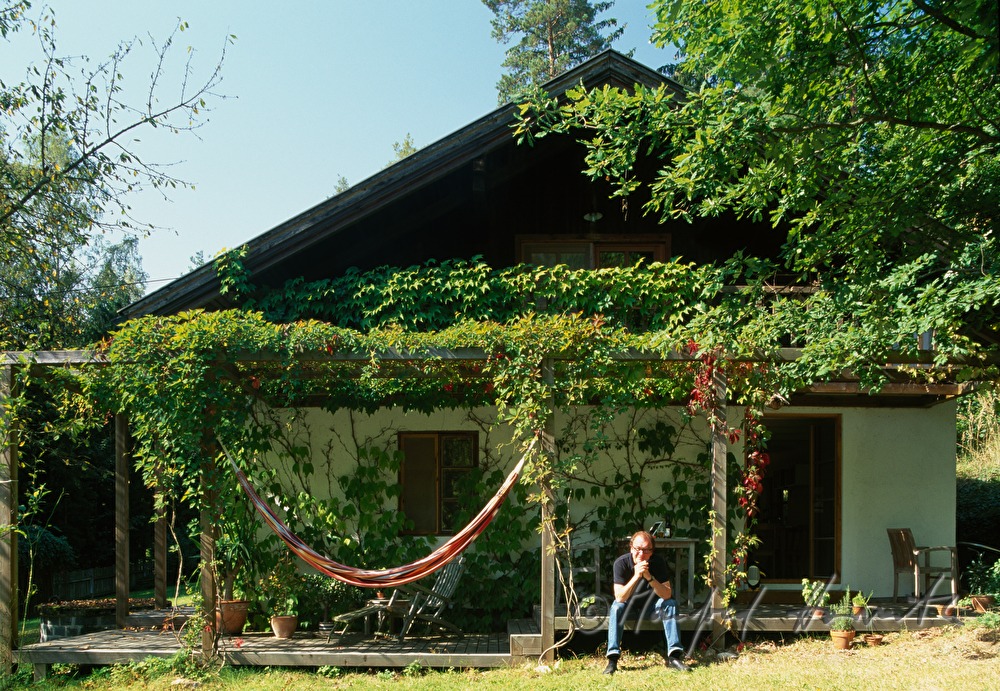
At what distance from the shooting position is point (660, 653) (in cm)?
679

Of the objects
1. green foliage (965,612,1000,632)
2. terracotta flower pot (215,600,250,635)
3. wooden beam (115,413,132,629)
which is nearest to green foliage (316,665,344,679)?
terracotta flower pot (215,600,250,635)

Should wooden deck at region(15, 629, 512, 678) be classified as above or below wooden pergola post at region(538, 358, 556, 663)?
below

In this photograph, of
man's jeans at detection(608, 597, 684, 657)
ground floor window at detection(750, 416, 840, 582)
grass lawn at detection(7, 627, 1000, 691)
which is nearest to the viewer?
grass lawn at detection(7, 627, 1000, 691)

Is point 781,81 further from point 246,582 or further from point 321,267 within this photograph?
point 246,582

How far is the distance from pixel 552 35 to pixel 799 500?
1683 centimetres

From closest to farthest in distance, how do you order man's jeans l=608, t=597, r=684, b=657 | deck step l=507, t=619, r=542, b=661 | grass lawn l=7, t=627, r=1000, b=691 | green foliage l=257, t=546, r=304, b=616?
grass lawn l=7, t=627, r=1000, b=691
man's jeans l=608, t=597, r=684, b=657
deck step l=507, t=619, r=542, b=661
green foliage l=257, t=546, r=304, b=616

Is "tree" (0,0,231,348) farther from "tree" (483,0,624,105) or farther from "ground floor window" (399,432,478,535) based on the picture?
"tree" (483,0,624,105)

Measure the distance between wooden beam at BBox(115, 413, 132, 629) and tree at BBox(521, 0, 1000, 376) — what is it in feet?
18.1

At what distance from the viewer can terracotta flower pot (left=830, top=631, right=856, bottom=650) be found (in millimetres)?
6676

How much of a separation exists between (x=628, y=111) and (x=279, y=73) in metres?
7.07

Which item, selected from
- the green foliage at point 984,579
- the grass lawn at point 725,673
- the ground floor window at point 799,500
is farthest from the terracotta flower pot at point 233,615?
the green foliage at point 984,579

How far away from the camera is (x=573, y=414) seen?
8867 millimetres

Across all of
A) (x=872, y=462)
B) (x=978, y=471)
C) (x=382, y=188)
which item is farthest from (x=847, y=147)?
(x=978, y=471)

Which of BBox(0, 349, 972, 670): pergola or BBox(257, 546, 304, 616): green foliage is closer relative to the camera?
BBox(0, 349, 972, 670): pergola
